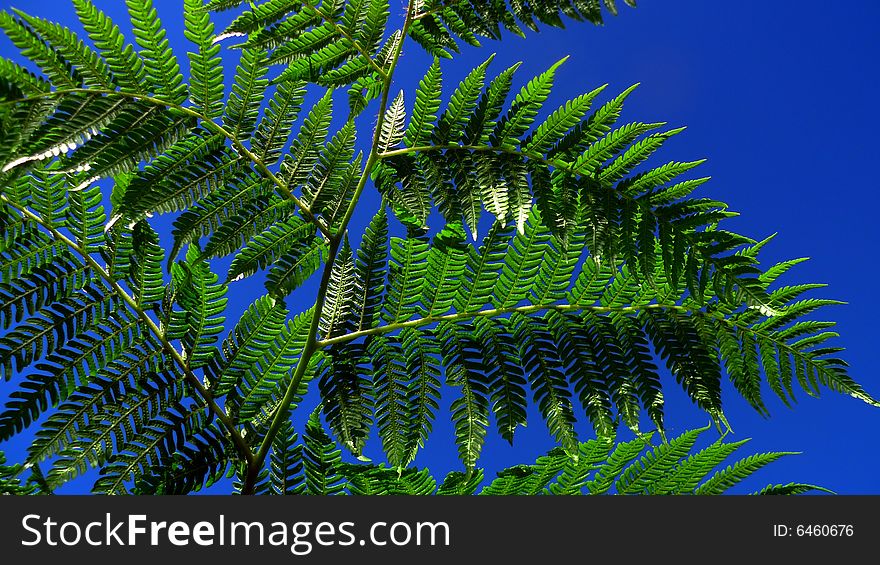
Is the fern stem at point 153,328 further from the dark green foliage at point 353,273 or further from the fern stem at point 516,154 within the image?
the fern stem at point 516,154

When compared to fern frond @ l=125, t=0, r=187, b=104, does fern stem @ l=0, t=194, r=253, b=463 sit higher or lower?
lower

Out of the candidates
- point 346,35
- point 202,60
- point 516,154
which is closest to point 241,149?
point 202,60

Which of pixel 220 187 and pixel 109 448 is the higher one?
pixel 220 187

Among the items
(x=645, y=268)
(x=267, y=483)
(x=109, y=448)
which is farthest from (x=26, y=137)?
(x=645, y=268)

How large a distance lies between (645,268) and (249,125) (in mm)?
995

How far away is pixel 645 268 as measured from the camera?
5.39 ft

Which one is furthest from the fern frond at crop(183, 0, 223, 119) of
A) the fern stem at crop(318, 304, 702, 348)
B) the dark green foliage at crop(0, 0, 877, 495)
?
the fern stem at crop(318, 304, 702, 348)

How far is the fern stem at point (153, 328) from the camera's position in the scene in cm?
167

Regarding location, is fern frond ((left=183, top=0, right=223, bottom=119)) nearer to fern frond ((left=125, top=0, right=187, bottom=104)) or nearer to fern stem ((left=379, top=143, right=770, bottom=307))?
fern frond ((left=125, top=0, right=187, bottom=104))

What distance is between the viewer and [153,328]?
170cm

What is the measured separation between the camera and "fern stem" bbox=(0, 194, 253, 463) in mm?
1665

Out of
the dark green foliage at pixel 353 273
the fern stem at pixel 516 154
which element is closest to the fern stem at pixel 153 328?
the dark green foliage at pixel 353 273

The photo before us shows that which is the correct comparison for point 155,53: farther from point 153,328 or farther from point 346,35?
point 153,328

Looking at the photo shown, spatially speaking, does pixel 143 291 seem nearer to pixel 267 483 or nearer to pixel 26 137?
pixel 26 137
